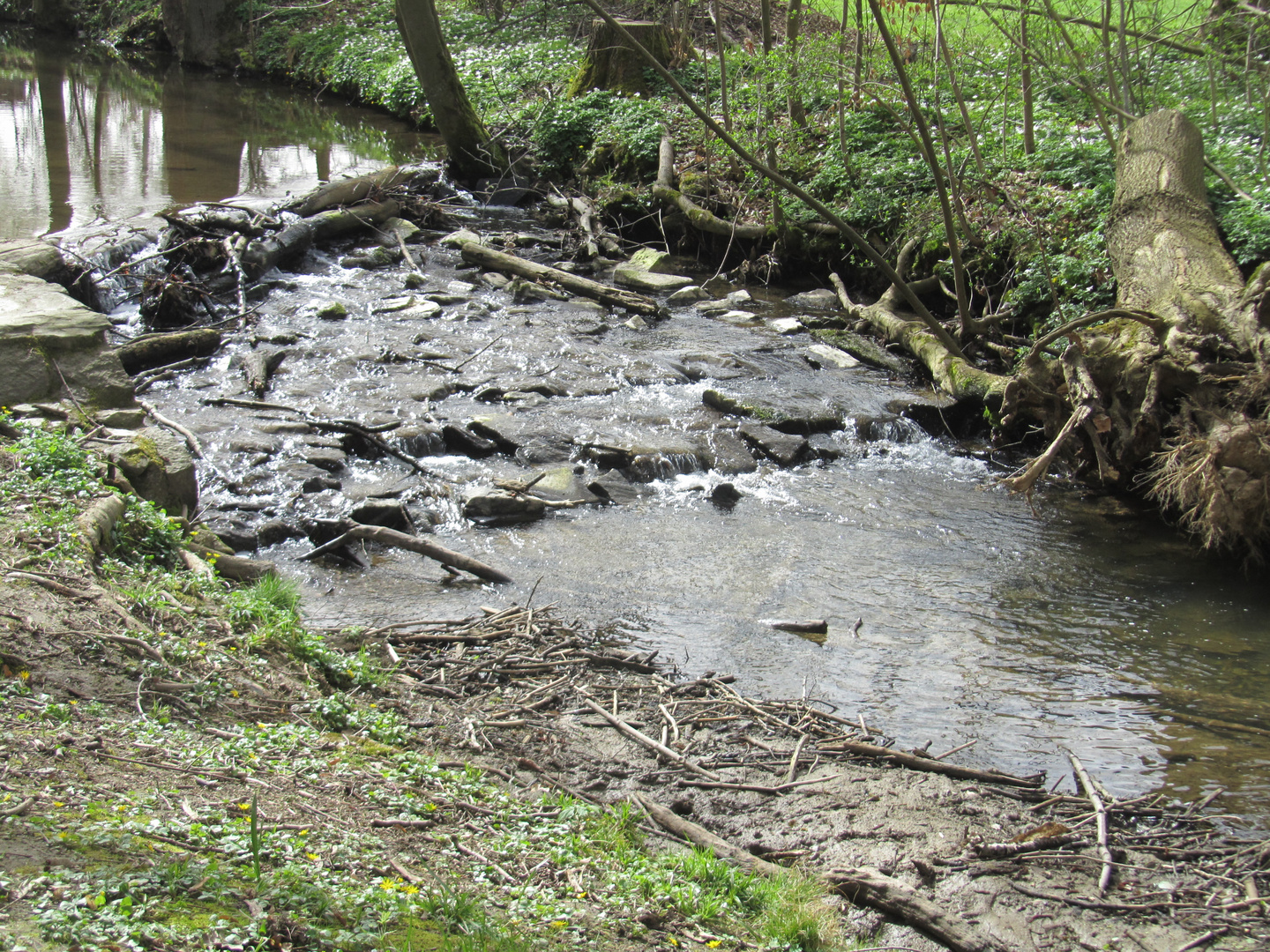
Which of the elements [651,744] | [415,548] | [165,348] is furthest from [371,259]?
[651,744]

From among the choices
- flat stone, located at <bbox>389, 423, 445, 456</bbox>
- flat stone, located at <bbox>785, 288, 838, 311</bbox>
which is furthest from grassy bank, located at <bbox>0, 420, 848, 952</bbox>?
flat stone, located at <bbox>785, 288, 838, 311</bbox>

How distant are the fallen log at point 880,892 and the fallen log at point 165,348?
7417 mm

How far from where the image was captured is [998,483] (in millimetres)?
7895

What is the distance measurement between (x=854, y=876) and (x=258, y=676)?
2.52 m

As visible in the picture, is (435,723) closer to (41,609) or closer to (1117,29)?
(41,609)

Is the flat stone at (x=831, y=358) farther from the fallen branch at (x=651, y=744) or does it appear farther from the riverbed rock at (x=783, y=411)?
the fallen branch at (x=651, y=744)

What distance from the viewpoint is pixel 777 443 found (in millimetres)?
8156

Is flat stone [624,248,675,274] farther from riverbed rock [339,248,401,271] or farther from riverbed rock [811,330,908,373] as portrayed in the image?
riverbed rock [339,248,401,271]

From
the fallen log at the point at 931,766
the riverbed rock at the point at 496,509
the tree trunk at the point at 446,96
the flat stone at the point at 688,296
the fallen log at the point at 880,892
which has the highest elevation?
the tree trunk at the point at 446,96

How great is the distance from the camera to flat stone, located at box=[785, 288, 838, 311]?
1209cm

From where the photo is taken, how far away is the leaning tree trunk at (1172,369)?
6.30 meters

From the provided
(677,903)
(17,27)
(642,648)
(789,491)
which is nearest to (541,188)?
(789,491)

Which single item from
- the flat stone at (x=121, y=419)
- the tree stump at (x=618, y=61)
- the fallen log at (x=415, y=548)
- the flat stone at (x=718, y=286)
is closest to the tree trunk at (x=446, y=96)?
the tree stump at (x=618, y=61)

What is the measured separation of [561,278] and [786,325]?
301cm
